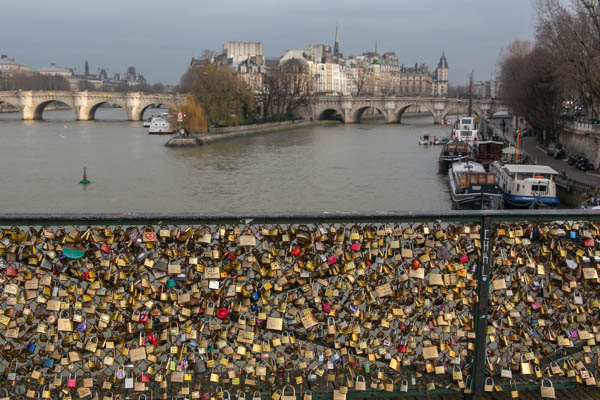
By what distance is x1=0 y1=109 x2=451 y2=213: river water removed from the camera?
1437 centimetres

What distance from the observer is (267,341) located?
220cm

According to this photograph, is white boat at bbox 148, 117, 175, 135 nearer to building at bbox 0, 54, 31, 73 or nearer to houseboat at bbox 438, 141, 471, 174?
houseboat at bbox 438, 141, 471, 174

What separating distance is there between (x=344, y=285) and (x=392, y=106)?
46.2 m

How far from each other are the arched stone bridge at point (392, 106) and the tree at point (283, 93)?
4.92ft

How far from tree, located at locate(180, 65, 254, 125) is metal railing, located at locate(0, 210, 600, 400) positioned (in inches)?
1239

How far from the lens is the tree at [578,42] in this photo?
1623cm

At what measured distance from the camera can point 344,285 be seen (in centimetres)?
220

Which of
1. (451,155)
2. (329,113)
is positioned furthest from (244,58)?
(451,155)

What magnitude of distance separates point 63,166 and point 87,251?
1926cm

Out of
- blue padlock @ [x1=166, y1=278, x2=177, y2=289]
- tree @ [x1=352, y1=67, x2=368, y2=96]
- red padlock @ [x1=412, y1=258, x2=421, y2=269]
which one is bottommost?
blue padlock @ [x1=166, y1=278, x2=177, y2=289]

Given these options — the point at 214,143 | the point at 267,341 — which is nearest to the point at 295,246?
the point at 267,341

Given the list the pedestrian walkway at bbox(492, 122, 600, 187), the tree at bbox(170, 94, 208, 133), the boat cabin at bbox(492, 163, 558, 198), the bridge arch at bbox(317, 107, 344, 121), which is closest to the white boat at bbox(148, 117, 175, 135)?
the tree at bbox(170, 94, 208, 133)

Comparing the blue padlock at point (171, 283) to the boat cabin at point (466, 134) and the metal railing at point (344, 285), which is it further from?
the boat cabin at point (466, 134)

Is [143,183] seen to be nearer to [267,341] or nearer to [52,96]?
[267,341]
